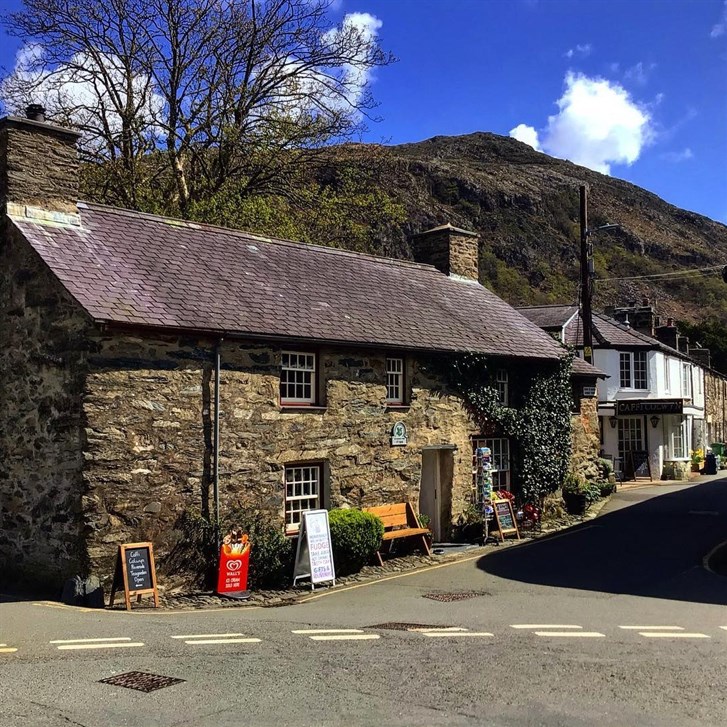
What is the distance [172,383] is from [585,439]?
13.6 m

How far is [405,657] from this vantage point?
789 centimetres

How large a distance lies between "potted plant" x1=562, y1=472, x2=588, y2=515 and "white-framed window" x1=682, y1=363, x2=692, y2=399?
18.3m

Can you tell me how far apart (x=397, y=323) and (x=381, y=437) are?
2725 mm

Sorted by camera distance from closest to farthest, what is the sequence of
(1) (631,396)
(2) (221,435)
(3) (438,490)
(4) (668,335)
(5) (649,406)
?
(2) (221,435) < (3) (438,490) < (5) (649,406) < (1) (631,396) < (4) (668,335)

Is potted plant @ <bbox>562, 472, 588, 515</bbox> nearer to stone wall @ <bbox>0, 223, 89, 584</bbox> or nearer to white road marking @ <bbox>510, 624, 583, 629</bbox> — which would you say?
white road marking @ <bbox>510, 624, 583, 629</bbox>

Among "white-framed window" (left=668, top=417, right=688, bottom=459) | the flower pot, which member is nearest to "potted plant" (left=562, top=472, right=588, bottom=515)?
the flower pot

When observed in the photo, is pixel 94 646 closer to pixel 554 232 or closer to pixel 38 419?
pixel 38 419

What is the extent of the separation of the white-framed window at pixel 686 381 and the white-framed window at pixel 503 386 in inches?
834

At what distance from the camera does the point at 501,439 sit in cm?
1919

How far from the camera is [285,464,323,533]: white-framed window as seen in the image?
14.3 metres

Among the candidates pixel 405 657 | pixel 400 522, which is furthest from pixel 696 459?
pixel 405 657

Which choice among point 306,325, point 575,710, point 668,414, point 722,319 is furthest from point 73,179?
point 722,319

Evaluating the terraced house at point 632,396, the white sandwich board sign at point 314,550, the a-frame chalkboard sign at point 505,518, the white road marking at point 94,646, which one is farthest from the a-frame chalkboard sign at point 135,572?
the terraced house at point 632,396

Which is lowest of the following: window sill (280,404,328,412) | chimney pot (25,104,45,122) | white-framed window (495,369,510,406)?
window sill (280,404,328,412)
